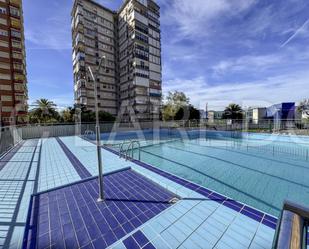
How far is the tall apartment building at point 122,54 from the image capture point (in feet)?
96.7

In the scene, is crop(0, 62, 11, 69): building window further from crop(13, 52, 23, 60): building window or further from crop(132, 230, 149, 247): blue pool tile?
crop(132, 230, 149, 247): blue pool tile

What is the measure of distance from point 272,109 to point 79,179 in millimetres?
27428

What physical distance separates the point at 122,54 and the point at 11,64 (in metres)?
18.6

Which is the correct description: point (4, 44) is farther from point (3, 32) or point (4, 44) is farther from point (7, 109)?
point (7, 109)

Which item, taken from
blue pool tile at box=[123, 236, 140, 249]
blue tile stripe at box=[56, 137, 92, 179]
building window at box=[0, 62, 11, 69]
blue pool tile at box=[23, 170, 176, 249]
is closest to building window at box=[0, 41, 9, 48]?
building window at box=[0, 62, 11, 69]

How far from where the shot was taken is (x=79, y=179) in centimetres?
414

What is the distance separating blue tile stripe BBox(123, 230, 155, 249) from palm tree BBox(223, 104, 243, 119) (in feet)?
94.0

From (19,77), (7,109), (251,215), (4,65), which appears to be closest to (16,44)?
(4,65)

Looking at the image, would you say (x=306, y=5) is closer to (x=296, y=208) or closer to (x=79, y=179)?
(x=296, y=208)

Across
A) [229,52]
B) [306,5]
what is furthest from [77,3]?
[306,5]

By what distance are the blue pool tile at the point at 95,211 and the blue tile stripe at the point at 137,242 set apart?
0.01 meters

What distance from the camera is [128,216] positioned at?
2596 mm

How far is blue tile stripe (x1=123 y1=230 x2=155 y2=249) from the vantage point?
202 cm

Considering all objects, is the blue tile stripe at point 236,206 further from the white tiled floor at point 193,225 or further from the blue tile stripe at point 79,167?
the blue tile stripe at point 79,167
